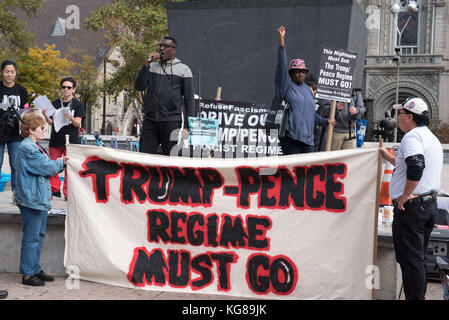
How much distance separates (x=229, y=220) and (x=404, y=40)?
1787 inches

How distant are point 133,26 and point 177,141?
28.0m

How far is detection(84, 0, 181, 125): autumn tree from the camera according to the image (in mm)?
32125

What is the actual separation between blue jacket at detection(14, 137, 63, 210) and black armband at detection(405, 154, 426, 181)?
10.2 ft

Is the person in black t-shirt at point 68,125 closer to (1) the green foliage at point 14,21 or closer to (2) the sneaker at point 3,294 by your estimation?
(2) the sneaker at point 3,294

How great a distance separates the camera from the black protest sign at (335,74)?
285 inches

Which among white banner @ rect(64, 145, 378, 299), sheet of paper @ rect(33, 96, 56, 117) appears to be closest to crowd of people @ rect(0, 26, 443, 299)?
sheet of paper @ rect(33, 96, 56, 117)

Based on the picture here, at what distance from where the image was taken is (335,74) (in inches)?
288

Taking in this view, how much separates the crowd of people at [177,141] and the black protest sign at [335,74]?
1.34ft

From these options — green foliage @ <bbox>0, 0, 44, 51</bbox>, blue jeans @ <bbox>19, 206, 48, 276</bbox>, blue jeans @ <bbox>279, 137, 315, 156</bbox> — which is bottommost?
blue jeans @ <bbox>19, 206, 48, 276</bbox>

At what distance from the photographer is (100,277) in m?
5.34

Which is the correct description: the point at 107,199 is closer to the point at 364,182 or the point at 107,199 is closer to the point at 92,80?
the point at 364,182

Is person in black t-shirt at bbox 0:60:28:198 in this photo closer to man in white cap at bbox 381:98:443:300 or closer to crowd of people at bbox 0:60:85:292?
crowd of people at bbox 0:60:85:292

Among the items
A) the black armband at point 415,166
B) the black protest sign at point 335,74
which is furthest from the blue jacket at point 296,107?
the black armband at point 415,166
